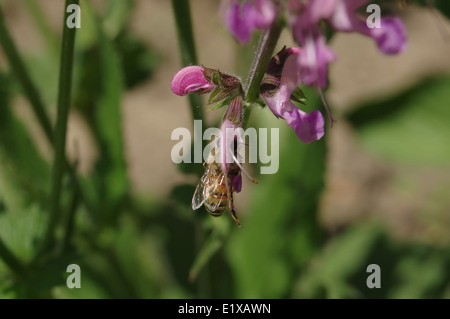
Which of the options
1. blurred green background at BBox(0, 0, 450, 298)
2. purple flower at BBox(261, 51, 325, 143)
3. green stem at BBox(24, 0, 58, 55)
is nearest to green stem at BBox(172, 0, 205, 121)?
blurred green background at BBox(0, 0, 450, 298)

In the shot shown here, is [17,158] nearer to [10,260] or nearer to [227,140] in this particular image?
[10,260]

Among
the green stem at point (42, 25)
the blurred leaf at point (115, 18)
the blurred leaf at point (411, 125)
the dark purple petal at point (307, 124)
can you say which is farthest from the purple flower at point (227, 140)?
the blurred leaf at point (411, 125)

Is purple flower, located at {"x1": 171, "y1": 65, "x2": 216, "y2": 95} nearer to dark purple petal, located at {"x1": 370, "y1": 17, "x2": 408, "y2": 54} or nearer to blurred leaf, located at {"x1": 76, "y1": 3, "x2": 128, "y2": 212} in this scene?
dark purple petal, located at {"x1": 370, "y1": 17, "x2": 408, "y2": 54}

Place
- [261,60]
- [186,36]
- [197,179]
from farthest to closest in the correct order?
[197,179] → [186,36] → [261,60]

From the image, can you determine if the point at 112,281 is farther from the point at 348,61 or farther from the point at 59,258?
the point at 348,61

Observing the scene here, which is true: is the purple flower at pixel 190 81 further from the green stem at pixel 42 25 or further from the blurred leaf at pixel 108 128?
the green stem at pixel 42 25

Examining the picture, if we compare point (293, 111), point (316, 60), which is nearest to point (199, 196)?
point (293, 111)
